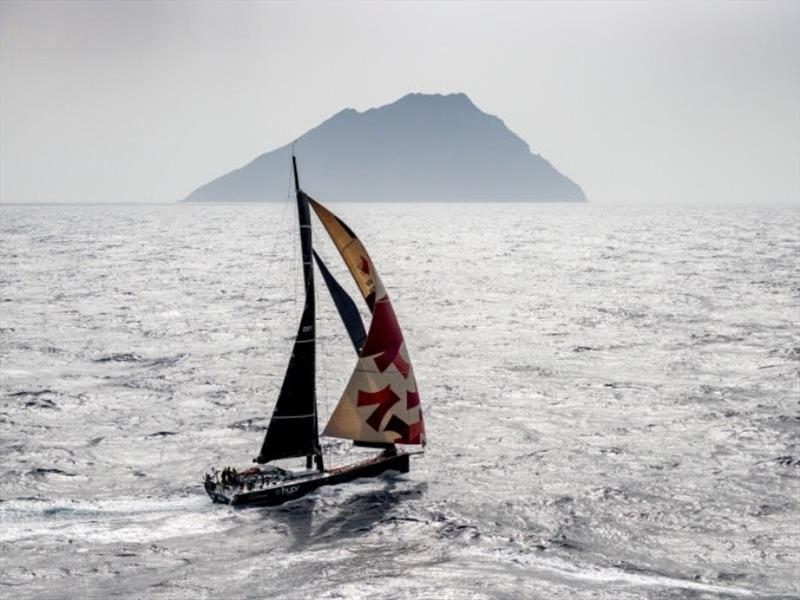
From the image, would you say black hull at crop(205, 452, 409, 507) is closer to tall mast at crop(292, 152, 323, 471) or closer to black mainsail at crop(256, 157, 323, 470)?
tall mast at crop(292, 152, 323, 471)

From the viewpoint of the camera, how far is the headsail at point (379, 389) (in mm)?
32438

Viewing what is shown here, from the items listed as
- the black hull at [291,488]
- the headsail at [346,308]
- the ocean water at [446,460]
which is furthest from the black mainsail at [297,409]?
the ocean water at [446,460]

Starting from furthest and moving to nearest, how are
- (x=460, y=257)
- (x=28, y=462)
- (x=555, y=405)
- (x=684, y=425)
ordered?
(x=460, y=257) → (x=555, y=405) → (x=684, y=425) → (x=28, y=462)

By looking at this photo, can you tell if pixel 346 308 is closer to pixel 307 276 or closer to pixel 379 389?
pixel 307 276

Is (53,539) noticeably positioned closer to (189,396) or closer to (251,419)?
(251,419)

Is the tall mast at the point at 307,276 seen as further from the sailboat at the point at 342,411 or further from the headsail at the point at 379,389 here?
the headsail at the point at 379,389

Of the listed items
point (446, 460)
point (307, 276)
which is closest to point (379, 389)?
point (307, 276)

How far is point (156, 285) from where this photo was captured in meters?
115

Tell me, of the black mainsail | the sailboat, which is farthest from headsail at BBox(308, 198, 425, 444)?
the black mainsail

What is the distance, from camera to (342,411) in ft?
111

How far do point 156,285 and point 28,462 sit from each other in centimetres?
7888

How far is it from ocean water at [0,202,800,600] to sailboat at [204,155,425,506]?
3.11 ft

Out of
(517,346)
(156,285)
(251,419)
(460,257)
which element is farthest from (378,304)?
(460,257)

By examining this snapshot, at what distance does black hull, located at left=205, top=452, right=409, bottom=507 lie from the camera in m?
32.9
